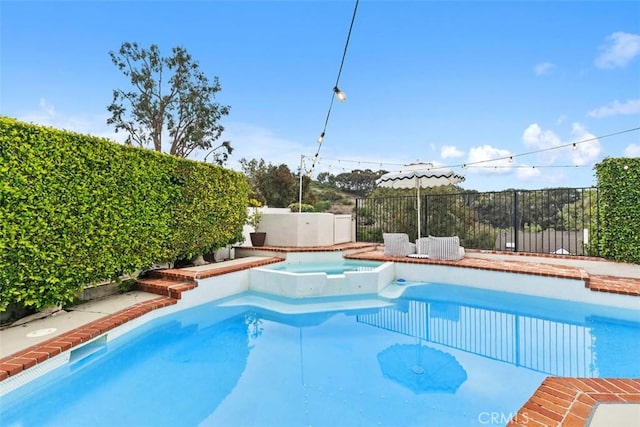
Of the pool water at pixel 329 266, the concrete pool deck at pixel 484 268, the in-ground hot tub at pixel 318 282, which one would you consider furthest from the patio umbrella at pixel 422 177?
the in-ground hot tub at pixel 318 282

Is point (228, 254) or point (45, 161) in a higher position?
point (45, 161)

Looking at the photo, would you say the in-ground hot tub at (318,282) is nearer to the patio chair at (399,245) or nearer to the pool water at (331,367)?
the pool water at (331,367)

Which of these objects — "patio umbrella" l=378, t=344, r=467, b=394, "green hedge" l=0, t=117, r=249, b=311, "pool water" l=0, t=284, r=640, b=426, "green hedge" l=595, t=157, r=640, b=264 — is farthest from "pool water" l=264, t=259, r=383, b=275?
"green hedge" l=595, t=157, r=640, b=264

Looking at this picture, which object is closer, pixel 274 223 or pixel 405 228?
pixel 274 223

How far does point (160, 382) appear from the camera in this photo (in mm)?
3297

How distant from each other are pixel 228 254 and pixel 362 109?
26.7 feet

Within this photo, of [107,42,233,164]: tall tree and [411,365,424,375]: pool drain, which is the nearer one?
[411,365,424,375]: pool drain

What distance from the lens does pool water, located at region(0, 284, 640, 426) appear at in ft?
9.03

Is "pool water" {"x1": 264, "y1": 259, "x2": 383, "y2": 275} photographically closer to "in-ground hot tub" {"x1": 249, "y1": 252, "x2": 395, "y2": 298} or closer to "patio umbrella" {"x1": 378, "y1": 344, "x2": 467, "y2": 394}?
"in-ground hot tub" {"x1": 249, "y1": 252, "x2": 395, "y2": 298}

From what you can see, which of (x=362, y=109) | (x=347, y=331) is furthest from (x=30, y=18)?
(x=347, y=331)

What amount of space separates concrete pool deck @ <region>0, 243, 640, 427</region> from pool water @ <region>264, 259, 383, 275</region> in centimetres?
29

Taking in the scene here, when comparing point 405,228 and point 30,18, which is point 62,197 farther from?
point 405,228
